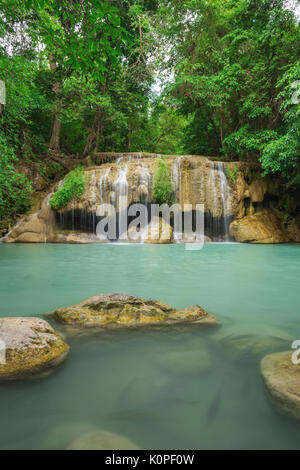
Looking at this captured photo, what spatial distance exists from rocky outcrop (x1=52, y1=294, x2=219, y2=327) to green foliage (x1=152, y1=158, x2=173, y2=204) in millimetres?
9922

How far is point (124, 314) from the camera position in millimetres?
2506

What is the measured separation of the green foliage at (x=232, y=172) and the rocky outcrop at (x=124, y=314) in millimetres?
11528

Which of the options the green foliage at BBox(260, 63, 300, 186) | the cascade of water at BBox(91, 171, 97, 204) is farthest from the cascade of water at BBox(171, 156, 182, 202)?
the green foliage at BBox(260, 63, 300, 186)

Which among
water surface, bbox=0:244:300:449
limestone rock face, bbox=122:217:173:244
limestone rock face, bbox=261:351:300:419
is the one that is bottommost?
water surface, bbox=0:244:300:449

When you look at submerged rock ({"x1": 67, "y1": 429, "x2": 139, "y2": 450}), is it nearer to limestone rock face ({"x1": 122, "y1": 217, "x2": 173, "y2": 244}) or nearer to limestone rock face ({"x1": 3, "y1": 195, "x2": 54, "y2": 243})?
limestone rock face ({"x1": 122, "y1": 217, "x2": 173, "y2": 244})

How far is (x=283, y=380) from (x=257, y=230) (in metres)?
11.4

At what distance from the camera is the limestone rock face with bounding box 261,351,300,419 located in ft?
4.34

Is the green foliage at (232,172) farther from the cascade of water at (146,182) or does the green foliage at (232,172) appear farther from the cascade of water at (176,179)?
the cascade of water at (146,182)

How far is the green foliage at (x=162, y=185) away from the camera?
12.2 metres

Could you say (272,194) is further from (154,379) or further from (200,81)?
(154,379)

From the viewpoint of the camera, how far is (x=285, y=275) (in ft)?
17.4

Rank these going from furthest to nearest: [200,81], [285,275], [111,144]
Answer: [111,144], [200,81], [285,275]
